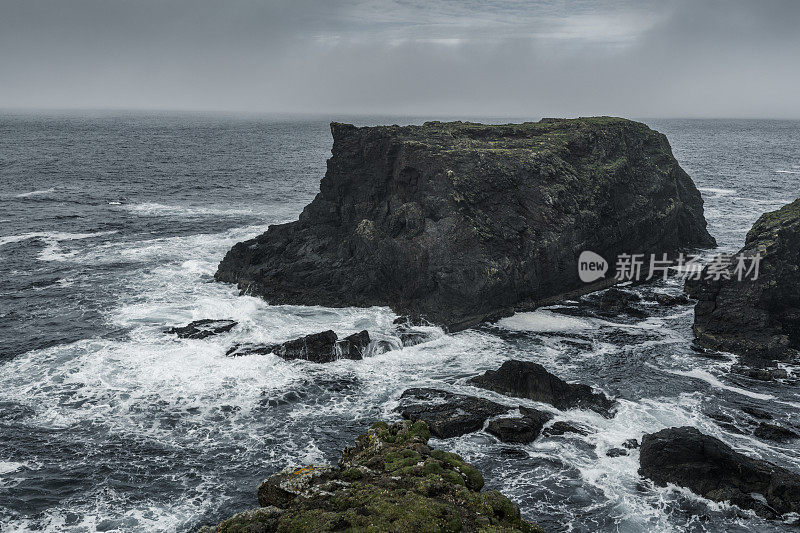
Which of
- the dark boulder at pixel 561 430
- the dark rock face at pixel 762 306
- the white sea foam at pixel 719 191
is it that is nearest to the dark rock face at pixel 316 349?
the dark boulder at pixel 561 430

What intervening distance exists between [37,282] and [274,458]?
121ft

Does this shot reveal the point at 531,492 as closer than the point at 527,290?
Yes

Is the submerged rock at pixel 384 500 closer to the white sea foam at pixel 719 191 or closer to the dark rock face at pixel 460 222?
the dark rock face at pixel 460 222

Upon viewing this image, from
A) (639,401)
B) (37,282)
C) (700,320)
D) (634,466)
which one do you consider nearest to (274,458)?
(634,466)

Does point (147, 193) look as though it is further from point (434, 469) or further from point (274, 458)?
point (434, 469)

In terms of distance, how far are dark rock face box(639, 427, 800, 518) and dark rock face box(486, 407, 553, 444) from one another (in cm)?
551

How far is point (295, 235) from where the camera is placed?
56781 millimetres

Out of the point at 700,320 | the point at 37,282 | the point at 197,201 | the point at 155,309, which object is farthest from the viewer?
the point at 197,201

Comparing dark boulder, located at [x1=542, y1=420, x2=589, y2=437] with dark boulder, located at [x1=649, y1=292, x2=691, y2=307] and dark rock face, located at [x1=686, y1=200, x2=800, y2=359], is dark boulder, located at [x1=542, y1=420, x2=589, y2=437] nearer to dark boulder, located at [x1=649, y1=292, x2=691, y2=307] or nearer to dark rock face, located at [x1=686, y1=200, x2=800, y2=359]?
dark rock face, located at [x1=686, y1=200, x2=800, y2=359]

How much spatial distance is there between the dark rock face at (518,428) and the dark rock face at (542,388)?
2297mm

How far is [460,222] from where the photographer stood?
4869 cm

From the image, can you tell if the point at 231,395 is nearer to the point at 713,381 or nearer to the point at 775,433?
the point at 713,381

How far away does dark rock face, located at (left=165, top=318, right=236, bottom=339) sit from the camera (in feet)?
143

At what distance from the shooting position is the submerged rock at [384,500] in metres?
19.9
